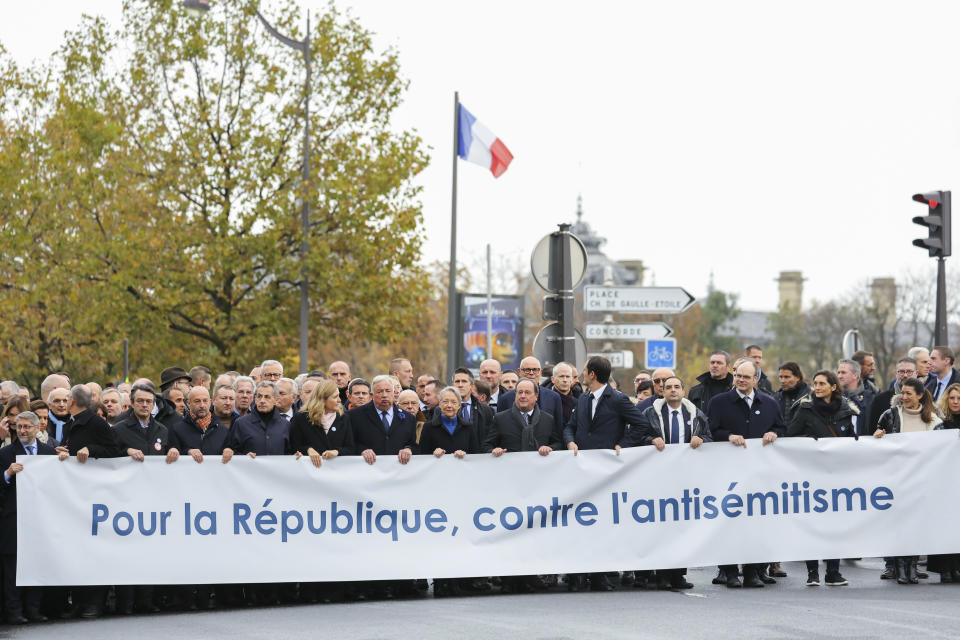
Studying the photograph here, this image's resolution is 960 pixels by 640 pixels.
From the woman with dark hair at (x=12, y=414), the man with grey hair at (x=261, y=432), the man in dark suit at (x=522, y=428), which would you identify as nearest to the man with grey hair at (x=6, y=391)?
the woman with dark hair at (x=12, y=414)

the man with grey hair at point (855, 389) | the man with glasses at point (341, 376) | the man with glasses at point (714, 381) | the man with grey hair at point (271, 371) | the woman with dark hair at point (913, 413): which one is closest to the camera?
the woman with dark hair at point (913, 413)

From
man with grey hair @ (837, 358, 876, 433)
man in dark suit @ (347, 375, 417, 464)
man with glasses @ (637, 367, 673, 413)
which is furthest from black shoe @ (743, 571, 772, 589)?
man in dark suit @ (347, 375, 417, 464)

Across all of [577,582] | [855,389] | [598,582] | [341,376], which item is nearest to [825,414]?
[855,389]

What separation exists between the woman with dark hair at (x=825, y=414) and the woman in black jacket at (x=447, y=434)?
278cm

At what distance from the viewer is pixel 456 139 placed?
2577 cm

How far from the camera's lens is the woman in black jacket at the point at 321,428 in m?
11.5

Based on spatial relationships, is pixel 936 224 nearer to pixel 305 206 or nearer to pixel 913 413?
Result: pixel 913 413

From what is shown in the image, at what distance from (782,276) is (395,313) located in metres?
134

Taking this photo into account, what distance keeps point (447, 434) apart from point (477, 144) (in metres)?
14.6

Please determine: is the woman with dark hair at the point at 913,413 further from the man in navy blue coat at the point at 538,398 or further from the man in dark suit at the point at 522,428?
the man in dark suit at the point at 522,428

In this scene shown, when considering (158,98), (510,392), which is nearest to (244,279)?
(158,98)

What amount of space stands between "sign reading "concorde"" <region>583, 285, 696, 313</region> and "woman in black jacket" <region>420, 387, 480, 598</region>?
20.5ft

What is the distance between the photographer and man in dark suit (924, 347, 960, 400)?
14.1 metres

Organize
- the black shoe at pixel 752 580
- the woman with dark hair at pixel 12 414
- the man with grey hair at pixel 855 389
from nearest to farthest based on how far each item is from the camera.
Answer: the woman with dark hair at pixel 12 414, the black shoe at pixel 752 580, the man with grey hair at pixel 855 389
